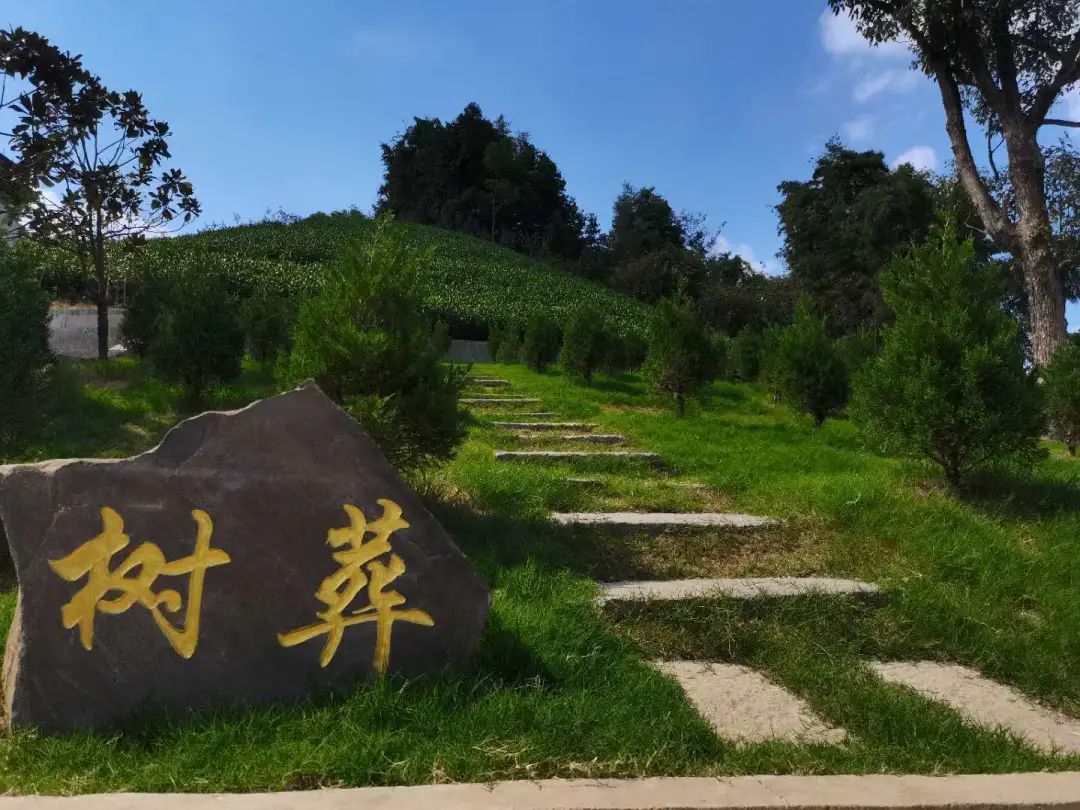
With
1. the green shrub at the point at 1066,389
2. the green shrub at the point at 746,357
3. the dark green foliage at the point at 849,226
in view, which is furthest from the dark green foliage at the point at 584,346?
the dark green foliage at the point at 849,226

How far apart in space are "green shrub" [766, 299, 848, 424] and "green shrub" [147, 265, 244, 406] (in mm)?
6337

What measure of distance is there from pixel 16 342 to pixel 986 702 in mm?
5630

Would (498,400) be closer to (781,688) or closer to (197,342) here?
(197,342)

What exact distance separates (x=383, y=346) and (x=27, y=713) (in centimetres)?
254

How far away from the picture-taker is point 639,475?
634 cm

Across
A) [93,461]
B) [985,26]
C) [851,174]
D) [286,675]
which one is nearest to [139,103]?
[93,461]

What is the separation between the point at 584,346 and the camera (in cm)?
1258

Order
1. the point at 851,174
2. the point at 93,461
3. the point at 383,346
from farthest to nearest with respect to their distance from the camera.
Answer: the point at 851,174
the point at 383,346
the point at 93,461

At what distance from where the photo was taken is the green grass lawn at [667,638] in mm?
2338

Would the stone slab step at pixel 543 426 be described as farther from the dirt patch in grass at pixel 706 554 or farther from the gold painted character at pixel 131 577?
the gold painted character at pixel 131 577

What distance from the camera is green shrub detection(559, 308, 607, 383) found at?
497 inches

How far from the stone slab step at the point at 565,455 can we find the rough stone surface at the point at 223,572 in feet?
12.0

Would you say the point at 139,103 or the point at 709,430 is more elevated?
the point at 139,103

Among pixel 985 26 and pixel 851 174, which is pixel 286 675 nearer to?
pixel 985 26
